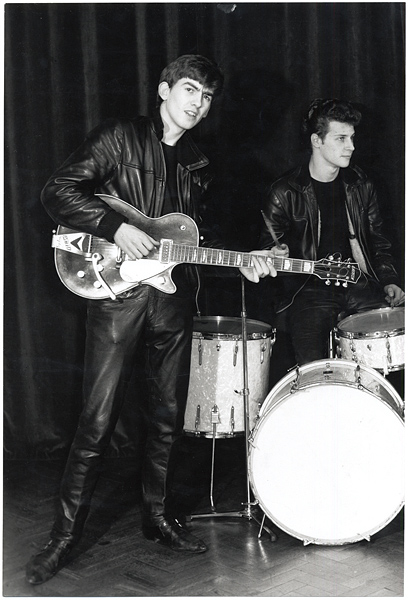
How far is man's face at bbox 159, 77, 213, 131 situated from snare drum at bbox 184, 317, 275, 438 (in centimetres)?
110

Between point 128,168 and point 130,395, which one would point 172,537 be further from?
point 128,168

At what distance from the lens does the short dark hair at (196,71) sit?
137 inches

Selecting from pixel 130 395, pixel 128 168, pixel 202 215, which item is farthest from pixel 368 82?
pixel 130 395

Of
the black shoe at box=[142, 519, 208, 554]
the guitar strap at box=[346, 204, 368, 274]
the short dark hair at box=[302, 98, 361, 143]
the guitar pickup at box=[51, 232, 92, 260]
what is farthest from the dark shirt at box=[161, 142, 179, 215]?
the black shoe at box=[142, 519, 208, 554]

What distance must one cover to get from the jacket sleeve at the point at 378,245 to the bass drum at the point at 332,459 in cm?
68

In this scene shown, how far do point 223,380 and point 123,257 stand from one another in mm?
931

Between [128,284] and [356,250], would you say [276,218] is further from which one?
[128,284]

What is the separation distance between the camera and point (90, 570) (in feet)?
11.2

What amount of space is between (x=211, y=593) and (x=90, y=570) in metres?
0.56

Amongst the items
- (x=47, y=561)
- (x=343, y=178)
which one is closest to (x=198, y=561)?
(x=47, y=561)

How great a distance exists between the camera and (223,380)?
3945 mm

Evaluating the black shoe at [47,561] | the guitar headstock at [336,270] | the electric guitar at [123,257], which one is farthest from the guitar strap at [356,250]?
the black shoe at [47,561]

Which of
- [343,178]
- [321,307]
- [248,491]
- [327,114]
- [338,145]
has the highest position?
[327,114]

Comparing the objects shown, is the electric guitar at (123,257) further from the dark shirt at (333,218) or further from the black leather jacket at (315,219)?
the dark shirt at (333,218)
